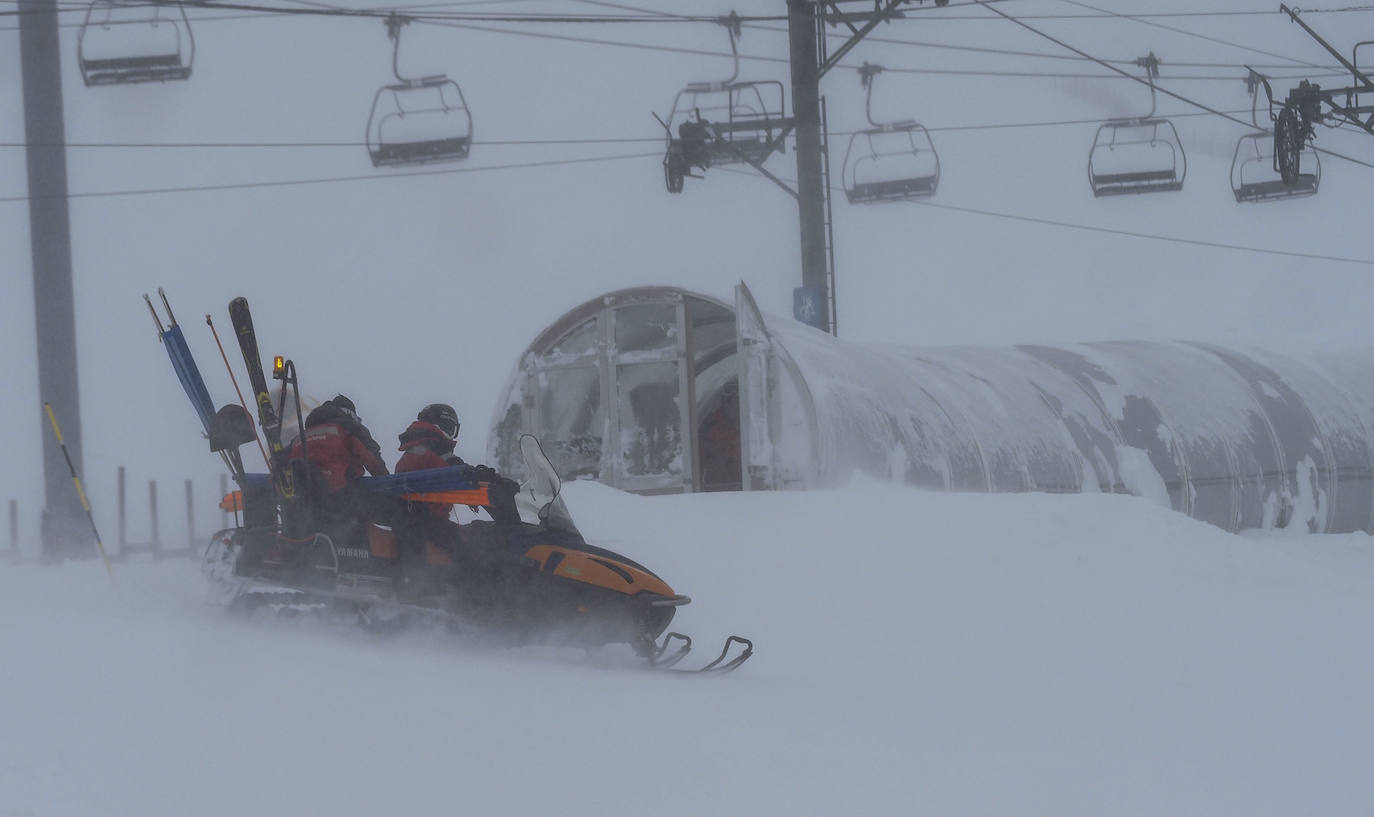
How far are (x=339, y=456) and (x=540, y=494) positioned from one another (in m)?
1.04

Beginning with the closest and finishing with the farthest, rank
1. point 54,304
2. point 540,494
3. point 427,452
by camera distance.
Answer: point 540,494, point 427,452, point 54,304

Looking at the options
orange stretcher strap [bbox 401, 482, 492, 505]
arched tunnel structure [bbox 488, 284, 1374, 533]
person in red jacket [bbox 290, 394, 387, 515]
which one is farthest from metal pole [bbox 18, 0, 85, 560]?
orange stretcher strap [bbox 401, 482, 492, 505]

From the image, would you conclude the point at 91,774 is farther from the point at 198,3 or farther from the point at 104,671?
the point at 198,3

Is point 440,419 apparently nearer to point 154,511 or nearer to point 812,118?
point 812,118

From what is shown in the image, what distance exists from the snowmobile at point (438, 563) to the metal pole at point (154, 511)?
501 inches

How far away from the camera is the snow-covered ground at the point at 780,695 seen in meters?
4.22

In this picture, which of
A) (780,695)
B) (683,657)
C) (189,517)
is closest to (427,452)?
(683,657)

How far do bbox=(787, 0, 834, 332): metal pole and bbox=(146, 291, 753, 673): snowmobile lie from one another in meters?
8.94

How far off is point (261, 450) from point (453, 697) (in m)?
2.33

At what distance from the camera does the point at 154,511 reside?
19.2 metres

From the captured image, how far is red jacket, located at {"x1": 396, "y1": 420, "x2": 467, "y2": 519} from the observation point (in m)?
6.89

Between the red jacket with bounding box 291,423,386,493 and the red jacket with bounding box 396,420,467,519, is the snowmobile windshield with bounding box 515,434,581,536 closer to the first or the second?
the red jacket with bounding box 396,420,467,519

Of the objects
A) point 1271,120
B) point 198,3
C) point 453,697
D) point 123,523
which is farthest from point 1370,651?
point 123,523

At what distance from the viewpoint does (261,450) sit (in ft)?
22.9
